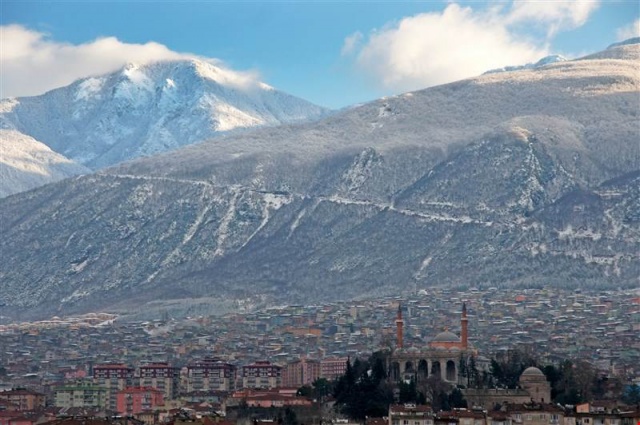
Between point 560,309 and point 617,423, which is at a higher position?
point 560,309

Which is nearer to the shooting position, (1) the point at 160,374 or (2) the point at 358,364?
(2) the point at 358,364

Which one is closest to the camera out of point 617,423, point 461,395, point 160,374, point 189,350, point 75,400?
point 617,423

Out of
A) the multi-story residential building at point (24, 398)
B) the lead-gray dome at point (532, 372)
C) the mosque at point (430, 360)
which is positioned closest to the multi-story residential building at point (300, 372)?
the mosque at point (430, 360)

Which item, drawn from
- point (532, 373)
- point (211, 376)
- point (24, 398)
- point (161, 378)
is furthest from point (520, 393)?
point (161, 378)

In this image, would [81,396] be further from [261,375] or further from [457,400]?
[457,400]

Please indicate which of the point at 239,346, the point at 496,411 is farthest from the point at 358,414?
the point at 239,346

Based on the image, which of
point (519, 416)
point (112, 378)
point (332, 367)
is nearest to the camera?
point (519, 416)

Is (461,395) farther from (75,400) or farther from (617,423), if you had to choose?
(75,400)
